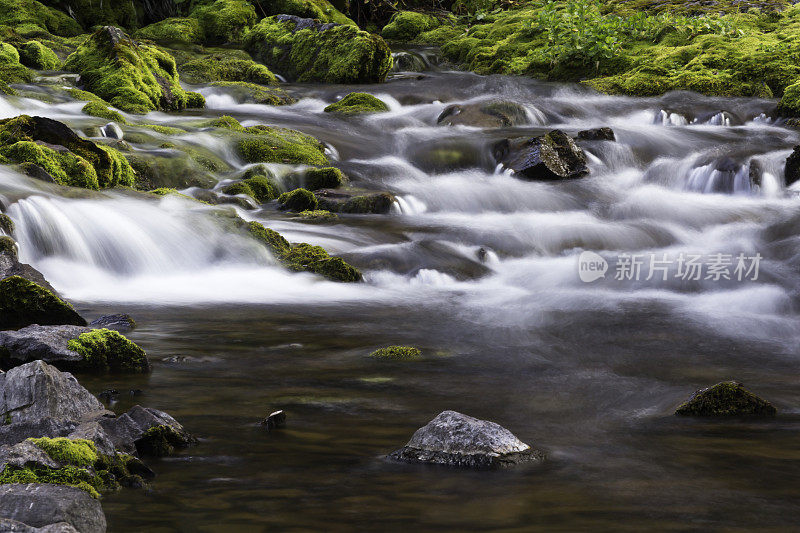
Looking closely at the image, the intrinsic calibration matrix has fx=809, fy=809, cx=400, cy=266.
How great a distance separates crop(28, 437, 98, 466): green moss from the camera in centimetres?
296

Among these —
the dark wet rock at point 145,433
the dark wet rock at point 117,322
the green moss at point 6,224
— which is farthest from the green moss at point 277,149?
the dark wet rock at point 145,433

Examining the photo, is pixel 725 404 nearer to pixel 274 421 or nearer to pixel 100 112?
→ pixel 274 421

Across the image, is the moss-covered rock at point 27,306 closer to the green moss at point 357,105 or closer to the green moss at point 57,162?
the green moss at point 57,162

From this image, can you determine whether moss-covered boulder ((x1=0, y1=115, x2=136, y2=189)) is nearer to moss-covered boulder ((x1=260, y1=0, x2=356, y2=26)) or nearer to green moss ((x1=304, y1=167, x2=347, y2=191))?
green moss ((x1=304, y1=167, x2=347, y2=191))

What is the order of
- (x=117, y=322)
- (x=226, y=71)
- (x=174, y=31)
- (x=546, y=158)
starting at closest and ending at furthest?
(x=117, y=322)
(x=546, y=158)
(x=226, y=71)
(x=174, y=31)

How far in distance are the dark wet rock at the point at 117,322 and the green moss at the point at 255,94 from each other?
1380cm

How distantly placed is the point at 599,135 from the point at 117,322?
11.6 metres

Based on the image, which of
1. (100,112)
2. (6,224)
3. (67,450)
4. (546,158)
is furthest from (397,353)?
(100,112)

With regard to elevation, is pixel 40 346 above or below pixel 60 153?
below

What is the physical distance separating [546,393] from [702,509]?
6.39 ft

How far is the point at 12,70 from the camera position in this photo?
57.0ft

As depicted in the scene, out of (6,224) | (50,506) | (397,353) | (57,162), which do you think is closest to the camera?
(50,506)

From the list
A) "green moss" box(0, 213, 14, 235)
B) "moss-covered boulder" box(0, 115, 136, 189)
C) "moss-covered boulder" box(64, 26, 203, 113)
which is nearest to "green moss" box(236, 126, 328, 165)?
"moss-covered boulder" box(0, 115, 136, 189)

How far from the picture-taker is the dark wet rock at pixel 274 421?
4.01 metres
